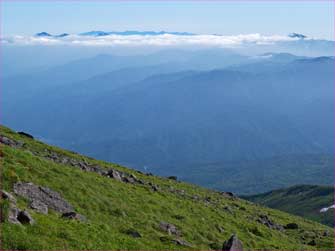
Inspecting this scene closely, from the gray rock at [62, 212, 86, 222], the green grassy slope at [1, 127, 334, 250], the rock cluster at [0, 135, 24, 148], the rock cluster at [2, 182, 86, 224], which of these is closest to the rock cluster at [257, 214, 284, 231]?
the green grassy slope at [1, 127, 334, 250]

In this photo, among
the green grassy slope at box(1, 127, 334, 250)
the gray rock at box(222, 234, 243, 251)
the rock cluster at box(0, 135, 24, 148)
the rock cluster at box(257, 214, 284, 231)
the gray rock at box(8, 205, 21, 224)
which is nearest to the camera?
the gray rock at box(8, 205, 21, 224)

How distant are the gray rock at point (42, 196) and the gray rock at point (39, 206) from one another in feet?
1.98

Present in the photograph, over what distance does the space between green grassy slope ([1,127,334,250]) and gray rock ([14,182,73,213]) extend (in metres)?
0.66

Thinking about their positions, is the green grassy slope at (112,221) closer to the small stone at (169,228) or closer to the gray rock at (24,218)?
the gray rock at (24,218)

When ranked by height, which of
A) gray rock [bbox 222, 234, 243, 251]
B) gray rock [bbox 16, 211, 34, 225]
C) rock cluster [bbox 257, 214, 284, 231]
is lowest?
rock cluster [bbox 257, 214, 284, 231]

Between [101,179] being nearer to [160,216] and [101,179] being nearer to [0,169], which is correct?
[160,216]

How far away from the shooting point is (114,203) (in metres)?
40.2

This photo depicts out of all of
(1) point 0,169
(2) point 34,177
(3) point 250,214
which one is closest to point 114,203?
(2) point 34,177

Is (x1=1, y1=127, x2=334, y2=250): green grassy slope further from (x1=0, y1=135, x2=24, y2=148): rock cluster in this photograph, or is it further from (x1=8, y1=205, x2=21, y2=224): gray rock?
(x1=0, y1=135, x2=24, y2=148): rock cluster

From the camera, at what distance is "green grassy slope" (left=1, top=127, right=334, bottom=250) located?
2628 cm

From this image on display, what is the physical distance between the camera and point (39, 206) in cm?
3178

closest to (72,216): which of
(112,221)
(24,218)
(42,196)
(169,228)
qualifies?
(42,196)

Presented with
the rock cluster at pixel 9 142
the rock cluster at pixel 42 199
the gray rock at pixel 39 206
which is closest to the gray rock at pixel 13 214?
the rock cluster at pixel 42 199

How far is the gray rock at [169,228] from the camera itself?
1498 inches
